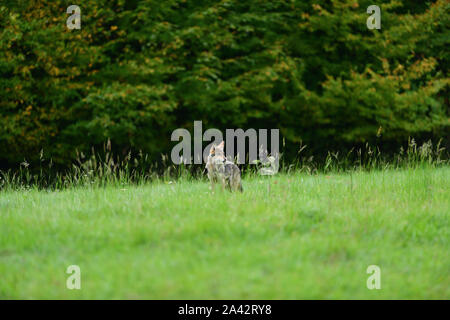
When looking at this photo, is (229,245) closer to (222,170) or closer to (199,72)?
(222,170)

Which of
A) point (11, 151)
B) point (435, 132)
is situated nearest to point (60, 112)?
point (11, 151)

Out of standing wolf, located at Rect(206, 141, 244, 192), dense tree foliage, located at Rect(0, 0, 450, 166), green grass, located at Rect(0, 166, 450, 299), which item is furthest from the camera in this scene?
dense tree foliage, located at Rect(0, 0, 450, 166)

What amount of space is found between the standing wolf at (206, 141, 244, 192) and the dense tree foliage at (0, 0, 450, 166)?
651 cm

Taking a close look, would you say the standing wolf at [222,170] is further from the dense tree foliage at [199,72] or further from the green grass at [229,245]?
the dense tree foliage at [199,72]

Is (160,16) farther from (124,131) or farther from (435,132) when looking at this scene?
(435,132)

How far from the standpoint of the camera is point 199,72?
13219 mm

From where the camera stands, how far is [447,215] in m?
5.75

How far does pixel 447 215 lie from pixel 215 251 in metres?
3.08

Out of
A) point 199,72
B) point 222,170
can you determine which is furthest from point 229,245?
point 199,72

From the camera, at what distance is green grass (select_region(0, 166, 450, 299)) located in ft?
12.6

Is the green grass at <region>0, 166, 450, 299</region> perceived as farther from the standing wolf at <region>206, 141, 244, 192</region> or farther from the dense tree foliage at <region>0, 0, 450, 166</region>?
Answer: the dense tree foliage at <region>0, 0, 450, 166</region>

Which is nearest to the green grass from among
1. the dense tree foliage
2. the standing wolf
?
the standing wolf

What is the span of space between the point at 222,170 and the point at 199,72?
7.25 meters
